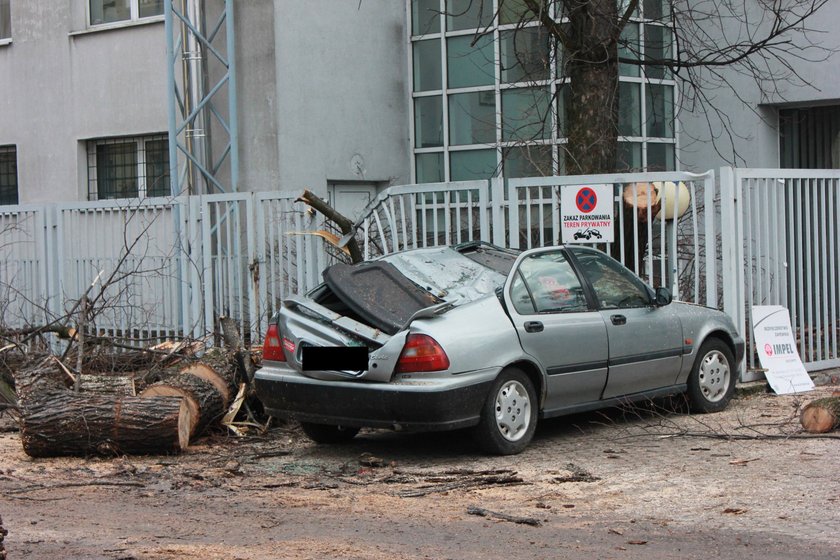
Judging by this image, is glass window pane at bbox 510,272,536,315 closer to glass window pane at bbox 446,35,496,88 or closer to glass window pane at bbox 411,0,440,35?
glass window pane at bbox 446,35,496,88

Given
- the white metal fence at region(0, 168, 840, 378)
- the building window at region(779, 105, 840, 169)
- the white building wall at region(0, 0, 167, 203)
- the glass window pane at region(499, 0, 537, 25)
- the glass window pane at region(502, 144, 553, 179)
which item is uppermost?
the glass window pane at region(499, 0, 537, 25)

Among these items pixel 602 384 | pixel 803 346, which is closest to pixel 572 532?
pixel 602 384

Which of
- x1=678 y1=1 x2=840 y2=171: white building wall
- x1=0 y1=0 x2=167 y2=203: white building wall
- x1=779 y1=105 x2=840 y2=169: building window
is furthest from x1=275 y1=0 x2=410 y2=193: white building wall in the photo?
x1=779 y1=105 x2=840 y2=169: building window

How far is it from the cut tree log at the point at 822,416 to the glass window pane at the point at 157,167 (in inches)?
449

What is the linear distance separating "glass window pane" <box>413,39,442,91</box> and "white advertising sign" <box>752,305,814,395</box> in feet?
25.6

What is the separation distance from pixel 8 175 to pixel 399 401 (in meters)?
14.0

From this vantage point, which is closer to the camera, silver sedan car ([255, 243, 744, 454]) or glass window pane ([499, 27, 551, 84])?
silver sedan car ([255, 243, 744, 454])

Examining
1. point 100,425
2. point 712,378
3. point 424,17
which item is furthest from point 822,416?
point 424,17

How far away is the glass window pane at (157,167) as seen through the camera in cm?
1809

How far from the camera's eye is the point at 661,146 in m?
18.0

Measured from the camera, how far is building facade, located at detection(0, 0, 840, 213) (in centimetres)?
1692

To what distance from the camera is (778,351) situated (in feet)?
40.0

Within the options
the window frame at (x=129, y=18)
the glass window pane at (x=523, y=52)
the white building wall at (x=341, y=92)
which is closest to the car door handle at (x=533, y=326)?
the glass window pane at (x=523, y=52)

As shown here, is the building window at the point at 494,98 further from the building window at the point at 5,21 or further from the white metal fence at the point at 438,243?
the building window at the point at 5,21
